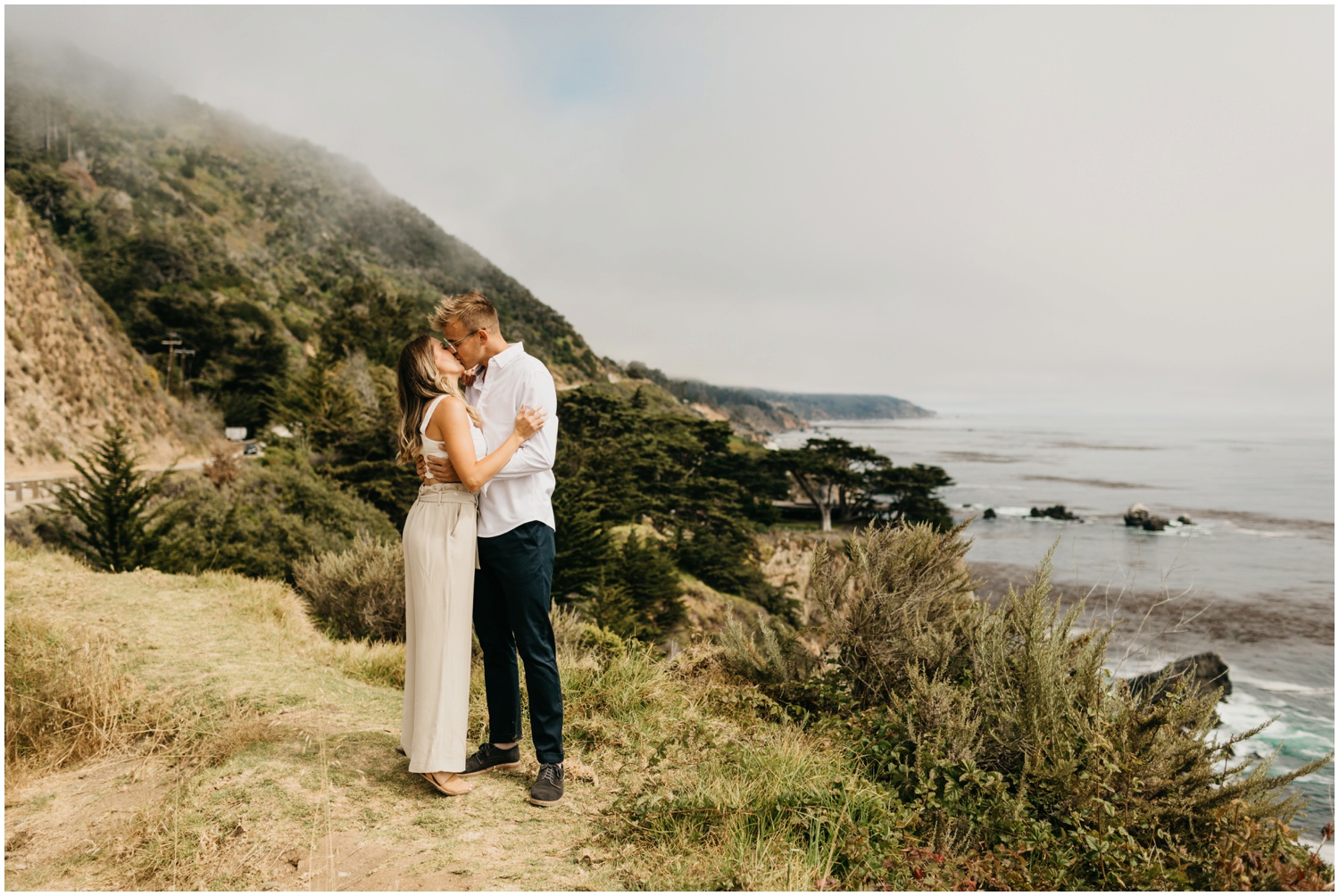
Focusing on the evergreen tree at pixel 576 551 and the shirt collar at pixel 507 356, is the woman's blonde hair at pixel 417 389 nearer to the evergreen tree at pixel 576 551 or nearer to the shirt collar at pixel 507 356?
the shirt collar at pixel 507 356

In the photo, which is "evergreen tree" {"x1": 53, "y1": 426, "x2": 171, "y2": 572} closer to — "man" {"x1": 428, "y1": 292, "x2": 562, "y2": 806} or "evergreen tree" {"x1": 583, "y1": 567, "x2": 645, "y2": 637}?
"evergreen tree" {"x1": 583, "y1": 567, "x2": 645, "y2": 637}

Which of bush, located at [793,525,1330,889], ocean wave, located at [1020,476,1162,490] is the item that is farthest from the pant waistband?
ocean wave, located at [1020,476,1162,490]

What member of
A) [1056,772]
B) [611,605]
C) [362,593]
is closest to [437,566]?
[1056,772]

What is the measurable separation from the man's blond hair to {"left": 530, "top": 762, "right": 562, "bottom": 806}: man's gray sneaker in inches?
70.0

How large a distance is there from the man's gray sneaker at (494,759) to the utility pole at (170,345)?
3640 centimetres

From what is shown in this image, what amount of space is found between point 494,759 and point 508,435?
1.44 m

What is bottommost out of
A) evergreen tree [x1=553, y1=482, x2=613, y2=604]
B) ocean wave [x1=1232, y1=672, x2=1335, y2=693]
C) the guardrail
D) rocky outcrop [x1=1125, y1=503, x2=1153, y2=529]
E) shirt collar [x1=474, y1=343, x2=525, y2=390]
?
ocean wave [x1=1232, y1=672, x2=1335, y2=693]

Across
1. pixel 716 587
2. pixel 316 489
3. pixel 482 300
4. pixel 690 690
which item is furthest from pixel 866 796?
pixel 716 587

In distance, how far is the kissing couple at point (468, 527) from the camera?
2846 mm

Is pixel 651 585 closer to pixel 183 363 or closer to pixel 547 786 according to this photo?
pixel 547 786

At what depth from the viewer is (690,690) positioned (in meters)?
4.32

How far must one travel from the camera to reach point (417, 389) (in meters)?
2.86

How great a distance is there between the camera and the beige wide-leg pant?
2.90 metres

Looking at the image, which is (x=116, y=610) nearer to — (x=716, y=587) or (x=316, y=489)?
(x=316, y=489)
